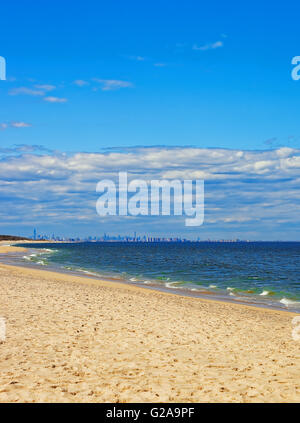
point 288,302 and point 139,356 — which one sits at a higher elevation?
point 288,302

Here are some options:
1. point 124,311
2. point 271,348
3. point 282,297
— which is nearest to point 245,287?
point 282,297

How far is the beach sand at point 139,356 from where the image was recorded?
26.8 feet

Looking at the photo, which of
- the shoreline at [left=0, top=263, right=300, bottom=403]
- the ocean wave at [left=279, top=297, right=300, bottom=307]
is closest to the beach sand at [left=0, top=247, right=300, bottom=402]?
the shoreline at [left=0, top=263, right=300, bottom=403]

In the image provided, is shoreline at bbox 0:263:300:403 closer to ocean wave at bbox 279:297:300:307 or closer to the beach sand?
the beach sand

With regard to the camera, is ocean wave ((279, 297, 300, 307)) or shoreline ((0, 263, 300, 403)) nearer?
shoreline ((0, 263, 300, 403))

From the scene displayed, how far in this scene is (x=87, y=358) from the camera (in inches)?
404

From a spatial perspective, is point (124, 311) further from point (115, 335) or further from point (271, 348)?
point (271, 348)

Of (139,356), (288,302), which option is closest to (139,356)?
(139,356)

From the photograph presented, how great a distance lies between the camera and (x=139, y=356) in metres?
10.7

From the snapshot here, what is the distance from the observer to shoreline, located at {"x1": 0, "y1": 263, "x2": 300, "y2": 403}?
26.8 feet

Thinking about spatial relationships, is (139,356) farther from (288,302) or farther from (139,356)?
(288,302)

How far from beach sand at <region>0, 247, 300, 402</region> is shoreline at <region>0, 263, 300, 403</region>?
0.07 feet

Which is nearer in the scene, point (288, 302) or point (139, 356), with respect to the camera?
point (139, 356)
